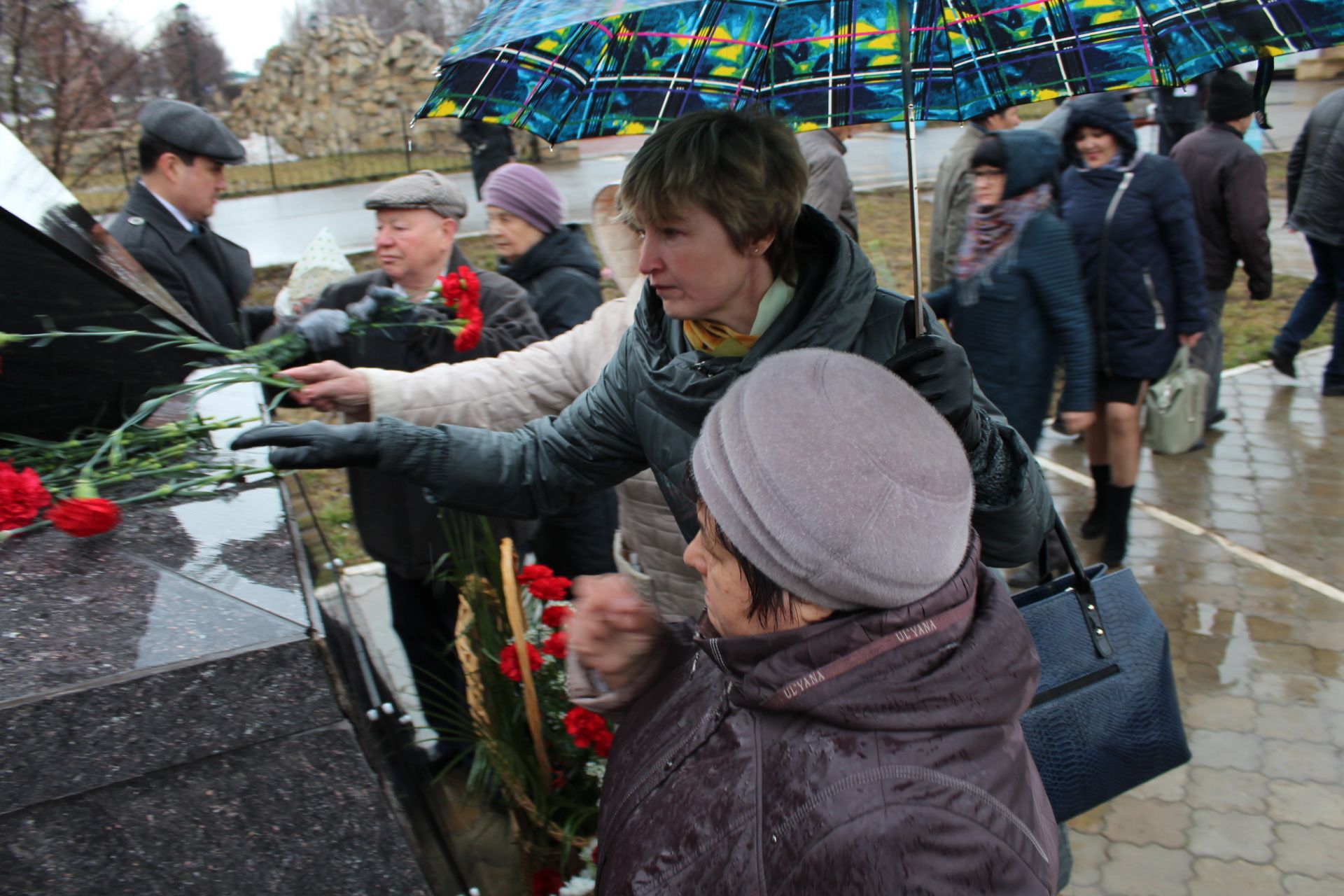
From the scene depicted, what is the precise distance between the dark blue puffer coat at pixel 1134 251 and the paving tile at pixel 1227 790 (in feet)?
5.41

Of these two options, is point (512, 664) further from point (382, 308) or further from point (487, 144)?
point (487, 144)

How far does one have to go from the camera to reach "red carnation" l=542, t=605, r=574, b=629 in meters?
2.22

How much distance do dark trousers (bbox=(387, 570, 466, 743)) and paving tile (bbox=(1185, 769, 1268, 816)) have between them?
7.16 feet

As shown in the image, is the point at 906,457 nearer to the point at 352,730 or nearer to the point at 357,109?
the point at 352,730

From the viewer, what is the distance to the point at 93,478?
178 centimetres

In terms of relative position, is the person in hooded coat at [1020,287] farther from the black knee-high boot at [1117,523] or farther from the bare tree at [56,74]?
the bare tree at [56,74]

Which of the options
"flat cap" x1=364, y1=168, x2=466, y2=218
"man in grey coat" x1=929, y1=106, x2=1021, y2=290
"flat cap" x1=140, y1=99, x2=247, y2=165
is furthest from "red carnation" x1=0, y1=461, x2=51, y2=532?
"man in grey coat" x1=929, y1=106, x2=1021, y2=290

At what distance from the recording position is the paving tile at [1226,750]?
3.11 m

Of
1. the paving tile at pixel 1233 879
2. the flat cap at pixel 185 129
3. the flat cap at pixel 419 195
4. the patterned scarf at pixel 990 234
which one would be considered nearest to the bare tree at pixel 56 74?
the flat cap at pixel 185 129

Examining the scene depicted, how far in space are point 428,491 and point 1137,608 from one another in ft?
4.32

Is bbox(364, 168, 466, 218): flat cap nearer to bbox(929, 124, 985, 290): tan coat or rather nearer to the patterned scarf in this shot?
the patterned scarf

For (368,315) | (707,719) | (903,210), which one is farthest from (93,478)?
(903,210)

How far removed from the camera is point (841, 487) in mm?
1047

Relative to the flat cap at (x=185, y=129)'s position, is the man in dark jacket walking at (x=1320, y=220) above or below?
below
